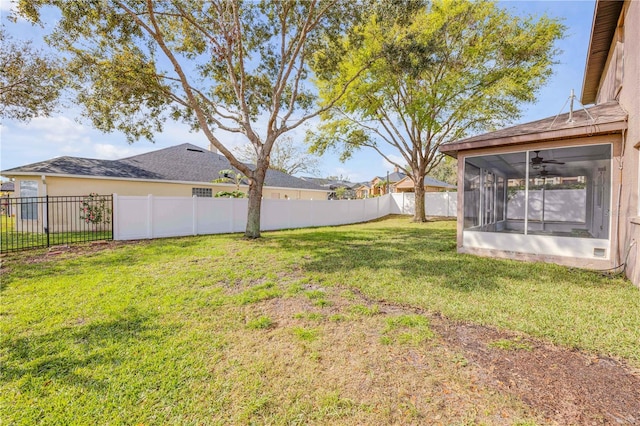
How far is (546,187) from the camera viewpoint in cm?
1223

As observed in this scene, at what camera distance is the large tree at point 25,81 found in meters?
10.9

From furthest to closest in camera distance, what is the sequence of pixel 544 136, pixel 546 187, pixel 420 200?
pixel 420 200 → pixel 546 187 → pixel 544 136

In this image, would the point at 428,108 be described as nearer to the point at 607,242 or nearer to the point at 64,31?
the point at 607,242

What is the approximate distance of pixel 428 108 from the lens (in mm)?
14164

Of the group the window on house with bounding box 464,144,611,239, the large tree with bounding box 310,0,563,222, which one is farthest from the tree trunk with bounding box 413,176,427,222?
the window on house with bounding box 464,144,611,239

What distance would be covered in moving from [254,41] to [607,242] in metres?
12.3

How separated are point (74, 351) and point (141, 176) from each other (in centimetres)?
1305

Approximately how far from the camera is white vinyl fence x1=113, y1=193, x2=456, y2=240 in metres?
9.93

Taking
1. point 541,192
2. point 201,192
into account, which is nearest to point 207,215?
point 201,192

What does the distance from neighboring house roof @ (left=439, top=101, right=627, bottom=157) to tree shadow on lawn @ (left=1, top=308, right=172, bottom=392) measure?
786cm

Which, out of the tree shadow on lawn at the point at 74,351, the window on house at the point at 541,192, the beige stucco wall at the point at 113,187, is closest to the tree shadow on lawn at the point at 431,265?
the window on house at the point at 541,192

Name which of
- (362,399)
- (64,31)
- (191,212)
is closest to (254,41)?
(64,31)

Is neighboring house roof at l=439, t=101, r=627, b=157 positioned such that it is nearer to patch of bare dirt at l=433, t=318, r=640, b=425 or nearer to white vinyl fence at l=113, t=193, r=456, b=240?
patch of bare dirt at l=433, t=318, r=640, b=425

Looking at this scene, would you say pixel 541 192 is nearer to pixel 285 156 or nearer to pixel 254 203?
pixel 254 203
